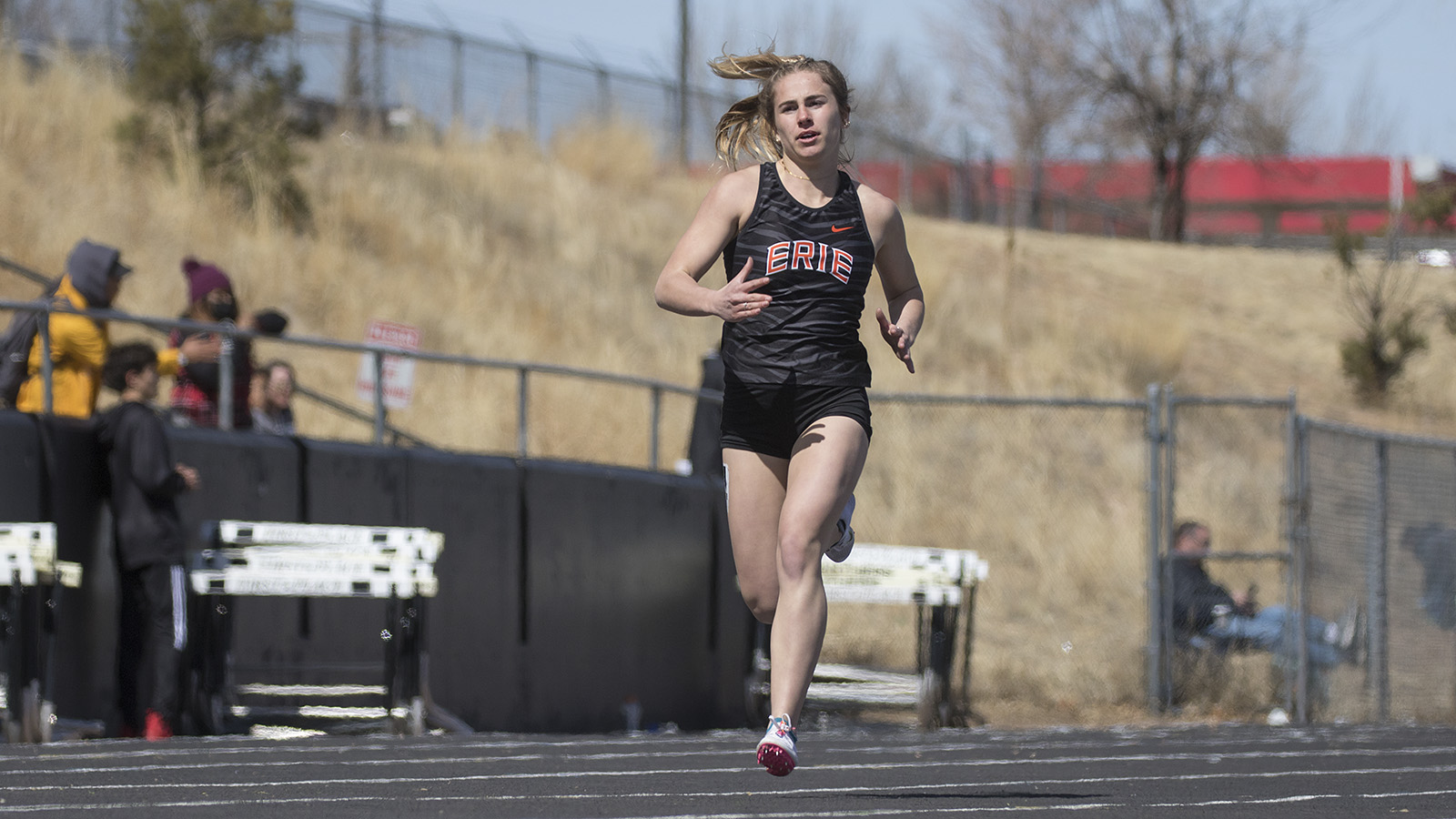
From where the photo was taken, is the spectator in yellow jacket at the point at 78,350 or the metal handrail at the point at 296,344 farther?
the spectator in yellow jacket at the point at 78,350

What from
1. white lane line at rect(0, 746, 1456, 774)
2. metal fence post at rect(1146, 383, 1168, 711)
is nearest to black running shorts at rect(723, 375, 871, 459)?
white lane line at rect(0, 746, 1456, 774)

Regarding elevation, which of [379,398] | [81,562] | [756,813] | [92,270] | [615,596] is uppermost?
[92,270]

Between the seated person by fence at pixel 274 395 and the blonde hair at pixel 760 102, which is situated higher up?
the blonde hair at pixel 760 102

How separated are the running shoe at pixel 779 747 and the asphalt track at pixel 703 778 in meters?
0.24

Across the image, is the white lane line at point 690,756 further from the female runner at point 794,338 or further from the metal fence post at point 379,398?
the metal fence post at point 379,398

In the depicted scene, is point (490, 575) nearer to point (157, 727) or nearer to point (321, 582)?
point (321, 582)

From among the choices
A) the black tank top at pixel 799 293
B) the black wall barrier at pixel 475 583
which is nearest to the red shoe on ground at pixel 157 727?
the black wall barrier at pixel 475 583

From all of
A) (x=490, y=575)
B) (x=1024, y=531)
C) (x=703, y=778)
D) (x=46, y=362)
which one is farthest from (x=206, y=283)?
(x=1024, y=531)

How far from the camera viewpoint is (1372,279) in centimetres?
3303

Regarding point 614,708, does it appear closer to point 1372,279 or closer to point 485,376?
point 485,376

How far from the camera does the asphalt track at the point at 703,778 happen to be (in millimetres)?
5617

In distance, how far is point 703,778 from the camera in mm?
6699

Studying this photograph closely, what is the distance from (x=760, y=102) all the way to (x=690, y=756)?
10.2 ft

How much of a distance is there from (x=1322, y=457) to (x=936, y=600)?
365 centimetres
